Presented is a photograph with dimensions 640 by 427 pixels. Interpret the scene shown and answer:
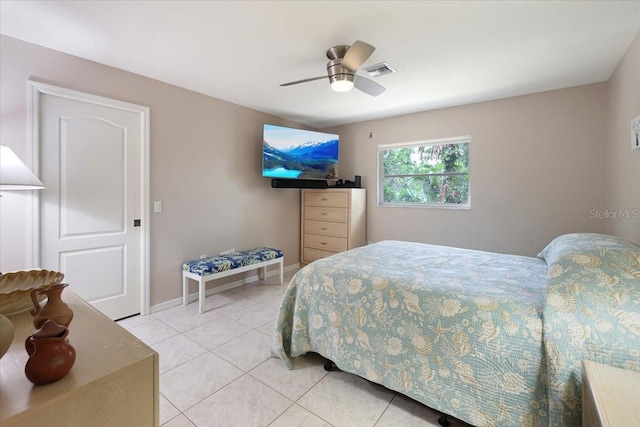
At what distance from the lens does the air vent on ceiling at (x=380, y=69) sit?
8.32 ft

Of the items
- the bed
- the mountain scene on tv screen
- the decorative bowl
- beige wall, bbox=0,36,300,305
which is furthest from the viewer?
the mountain scene on tv screen

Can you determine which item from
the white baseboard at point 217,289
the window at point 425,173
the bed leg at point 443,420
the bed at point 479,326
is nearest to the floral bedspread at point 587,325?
the bed at point 479,326

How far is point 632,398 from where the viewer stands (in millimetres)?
904

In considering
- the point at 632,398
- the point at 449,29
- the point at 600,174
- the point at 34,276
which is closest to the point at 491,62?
the point at 449,29

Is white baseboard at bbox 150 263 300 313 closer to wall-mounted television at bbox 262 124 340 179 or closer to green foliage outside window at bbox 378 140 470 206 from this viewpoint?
wall-mounted television at bbox 262 124 340 179

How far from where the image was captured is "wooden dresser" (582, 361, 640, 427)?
0.83m

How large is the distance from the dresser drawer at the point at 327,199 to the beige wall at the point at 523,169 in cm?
93

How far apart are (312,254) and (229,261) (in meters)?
1.67

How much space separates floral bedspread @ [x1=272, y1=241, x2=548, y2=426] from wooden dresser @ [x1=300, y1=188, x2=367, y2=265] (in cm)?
197

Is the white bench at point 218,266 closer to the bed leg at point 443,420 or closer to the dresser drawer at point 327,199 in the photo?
the dresser drawer at point 327,199

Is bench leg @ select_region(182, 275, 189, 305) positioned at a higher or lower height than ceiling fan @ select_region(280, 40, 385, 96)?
lower

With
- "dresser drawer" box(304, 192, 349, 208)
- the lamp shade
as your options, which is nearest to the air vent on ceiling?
"dresser drawer" box(304, 192, 349, 208)

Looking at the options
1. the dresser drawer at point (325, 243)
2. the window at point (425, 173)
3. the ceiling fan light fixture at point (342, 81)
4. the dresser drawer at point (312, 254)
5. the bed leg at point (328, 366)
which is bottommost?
the bed leg at point (328, 366)

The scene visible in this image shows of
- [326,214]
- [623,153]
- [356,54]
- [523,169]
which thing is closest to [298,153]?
[326,214]
